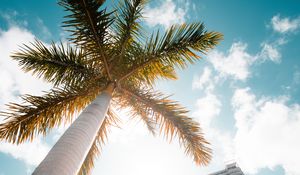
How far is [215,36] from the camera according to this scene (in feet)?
19.9

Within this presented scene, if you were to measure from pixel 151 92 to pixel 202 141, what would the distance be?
2.03 m

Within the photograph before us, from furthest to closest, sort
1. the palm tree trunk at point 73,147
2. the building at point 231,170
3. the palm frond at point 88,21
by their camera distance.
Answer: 1. the building at point 231,170
2. the palm frond at point 88,21
3. the palm tree trunk at point 73,147

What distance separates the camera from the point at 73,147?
11.8ft

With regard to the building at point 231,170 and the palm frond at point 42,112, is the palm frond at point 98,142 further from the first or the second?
the building at point 231,170

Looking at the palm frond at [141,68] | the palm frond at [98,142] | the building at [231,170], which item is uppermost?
the building at [231,170]

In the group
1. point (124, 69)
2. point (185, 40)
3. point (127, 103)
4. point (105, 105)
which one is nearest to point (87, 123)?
point (105, 105)

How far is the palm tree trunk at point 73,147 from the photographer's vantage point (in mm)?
3053

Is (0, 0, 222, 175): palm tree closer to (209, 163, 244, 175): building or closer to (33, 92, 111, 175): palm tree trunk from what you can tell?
(33, 92, 111, 175): palm tree trunk

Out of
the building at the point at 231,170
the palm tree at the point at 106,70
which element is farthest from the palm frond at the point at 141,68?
the building at the point at 231,170

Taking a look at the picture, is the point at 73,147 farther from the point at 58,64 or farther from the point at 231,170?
the point at 231,170

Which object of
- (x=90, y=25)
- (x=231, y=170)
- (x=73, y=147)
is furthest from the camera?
(x=231, y=170)

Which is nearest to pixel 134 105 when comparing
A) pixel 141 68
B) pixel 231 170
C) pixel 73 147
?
pixel 141 68

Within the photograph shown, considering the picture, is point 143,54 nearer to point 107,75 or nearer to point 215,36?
point 107,75

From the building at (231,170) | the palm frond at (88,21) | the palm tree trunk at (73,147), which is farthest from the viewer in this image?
the building at (231,170)
